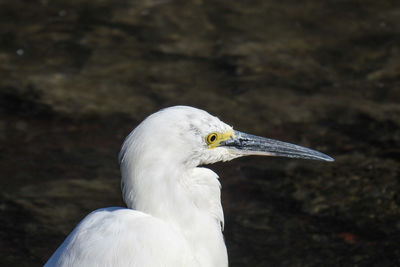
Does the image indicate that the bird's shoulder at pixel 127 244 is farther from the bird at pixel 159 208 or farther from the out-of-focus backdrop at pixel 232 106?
the out-of-focus backdrop at pixel 232 106

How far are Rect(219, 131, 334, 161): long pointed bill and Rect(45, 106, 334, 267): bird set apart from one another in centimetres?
16

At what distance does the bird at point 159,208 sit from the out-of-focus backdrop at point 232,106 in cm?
131

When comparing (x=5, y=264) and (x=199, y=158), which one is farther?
(x=5, y=264)

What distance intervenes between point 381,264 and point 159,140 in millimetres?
2188

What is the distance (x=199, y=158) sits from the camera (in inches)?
148

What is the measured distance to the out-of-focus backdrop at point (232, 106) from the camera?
518 cm

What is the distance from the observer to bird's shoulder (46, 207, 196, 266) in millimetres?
3453

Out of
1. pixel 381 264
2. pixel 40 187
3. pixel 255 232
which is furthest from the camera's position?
pixel 40 187

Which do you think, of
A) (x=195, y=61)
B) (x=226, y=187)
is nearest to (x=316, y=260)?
(x=226, y=187)

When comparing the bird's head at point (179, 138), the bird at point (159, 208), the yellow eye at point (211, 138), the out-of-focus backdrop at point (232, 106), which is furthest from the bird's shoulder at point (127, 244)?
the out-of-focus backdrop at point (232, 106)

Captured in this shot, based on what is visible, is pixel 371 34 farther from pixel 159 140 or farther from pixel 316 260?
pixel 159 140

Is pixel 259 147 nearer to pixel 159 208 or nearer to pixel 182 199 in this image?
pixel 182 199

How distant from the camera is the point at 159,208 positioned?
142 inches

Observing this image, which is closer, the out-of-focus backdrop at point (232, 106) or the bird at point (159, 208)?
the bird at point (159, 208)
